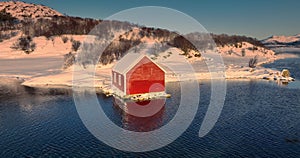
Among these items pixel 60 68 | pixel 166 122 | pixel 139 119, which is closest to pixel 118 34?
pixel 60 68

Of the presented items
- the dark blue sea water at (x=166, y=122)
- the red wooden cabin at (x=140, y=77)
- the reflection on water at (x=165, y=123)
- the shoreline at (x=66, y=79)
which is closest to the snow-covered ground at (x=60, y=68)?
the shoreline at (x=66, y=79)

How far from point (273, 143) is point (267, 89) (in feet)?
95.5

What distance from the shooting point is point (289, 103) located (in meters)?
40.9

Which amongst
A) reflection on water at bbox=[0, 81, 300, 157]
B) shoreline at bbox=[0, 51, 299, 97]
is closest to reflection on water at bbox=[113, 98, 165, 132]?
reflection on water at bbox=[0, 81, 300, 157]

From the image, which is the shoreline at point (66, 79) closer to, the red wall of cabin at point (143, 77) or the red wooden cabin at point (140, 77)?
the red wooden cabin at point (140, 77)

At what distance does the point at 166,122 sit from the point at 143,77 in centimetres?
1288

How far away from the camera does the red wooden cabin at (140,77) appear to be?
142 feet

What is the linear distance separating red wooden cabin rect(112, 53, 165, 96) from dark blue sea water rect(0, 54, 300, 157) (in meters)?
3.27

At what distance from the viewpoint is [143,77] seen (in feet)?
144

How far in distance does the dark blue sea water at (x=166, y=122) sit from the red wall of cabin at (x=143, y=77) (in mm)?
3791

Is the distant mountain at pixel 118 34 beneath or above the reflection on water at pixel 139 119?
above

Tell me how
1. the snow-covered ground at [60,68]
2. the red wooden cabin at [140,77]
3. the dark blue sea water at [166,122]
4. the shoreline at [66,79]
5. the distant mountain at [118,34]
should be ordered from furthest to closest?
1. the distant mountain at [118,34]
2. the snow-covered ground at [60,68]
3. the shoreline at [66,79]
4. the red wooden cabin at [140,77]
5. the dark blue sea water at [166,122]

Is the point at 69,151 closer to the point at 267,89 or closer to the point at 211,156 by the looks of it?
the point at 211,156

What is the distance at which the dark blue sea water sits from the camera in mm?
24312
